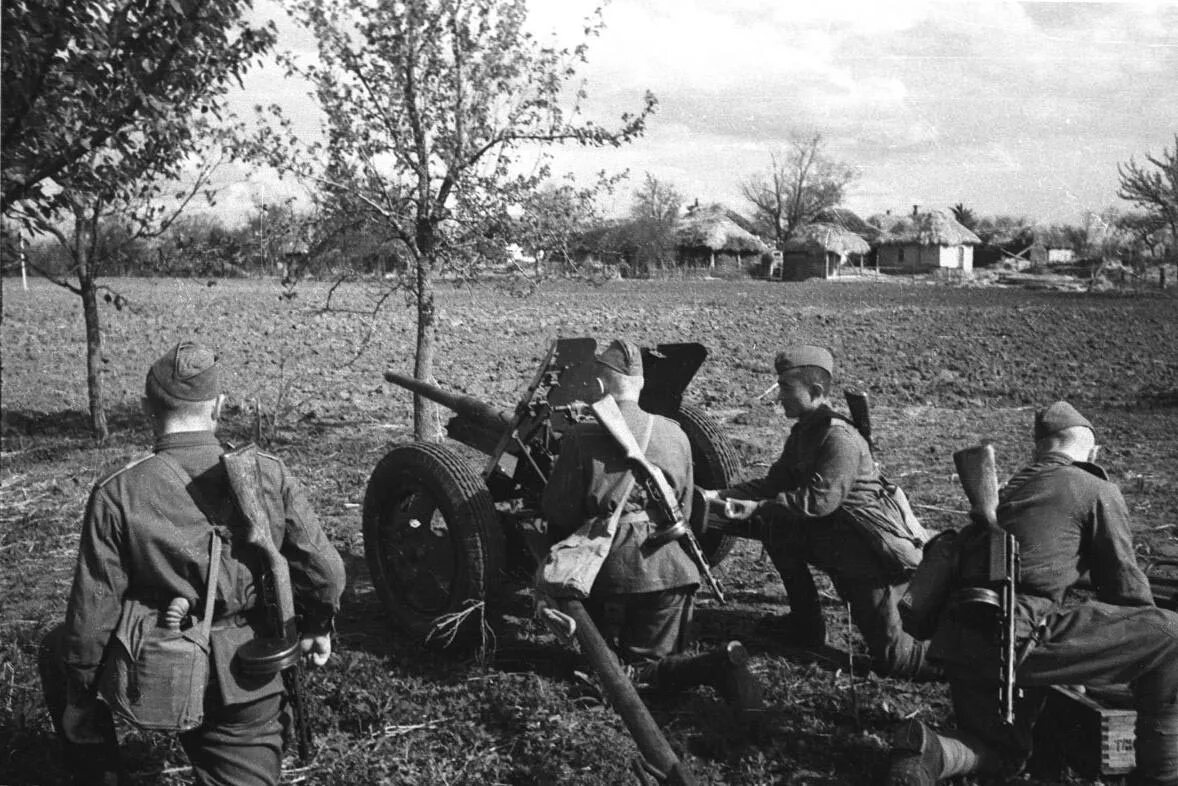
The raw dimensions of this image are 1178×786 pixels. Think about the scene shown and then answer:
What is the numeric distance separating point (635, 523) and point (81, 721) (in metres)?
2.34

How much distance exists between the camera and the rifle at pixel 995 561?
3670 mm

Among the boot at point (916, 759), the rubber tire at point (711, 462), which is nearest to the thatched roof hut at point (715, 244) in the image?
the rubber tire at point (711, 462)

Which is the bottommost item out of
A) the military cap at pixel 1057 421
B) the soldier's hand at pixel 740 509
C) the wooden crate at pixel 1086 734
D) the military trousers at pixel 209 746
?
the wooden crate at pixel 1086 734

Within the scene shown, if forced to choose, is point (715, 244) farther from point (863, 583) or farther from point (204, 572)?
point (204, 572)

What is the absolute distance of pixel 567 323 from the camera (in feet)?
63.6

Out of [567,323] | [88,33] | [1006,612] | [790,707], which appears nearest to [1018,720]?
[1006,612]

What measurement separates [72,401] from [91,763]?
10.8m

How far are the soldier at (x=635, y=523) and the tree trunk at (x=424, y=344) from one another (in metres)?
4.62

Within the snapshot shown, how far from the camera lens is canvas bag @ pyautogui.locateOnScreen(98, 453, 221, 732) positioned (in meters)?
3.14

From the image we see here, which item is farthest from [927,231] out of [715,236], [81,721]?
[81,721]

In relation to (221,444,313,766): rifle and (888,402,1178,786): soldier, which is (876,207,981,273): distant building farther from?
(221,444,313,766): rifle

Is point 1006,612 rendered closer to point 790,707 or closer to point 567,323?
point 790,707

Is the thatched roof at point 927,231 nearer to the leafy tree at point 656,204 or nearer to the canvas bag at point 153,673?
the leafy tree at point 656,204

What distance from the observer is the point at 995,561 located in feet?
12.0
